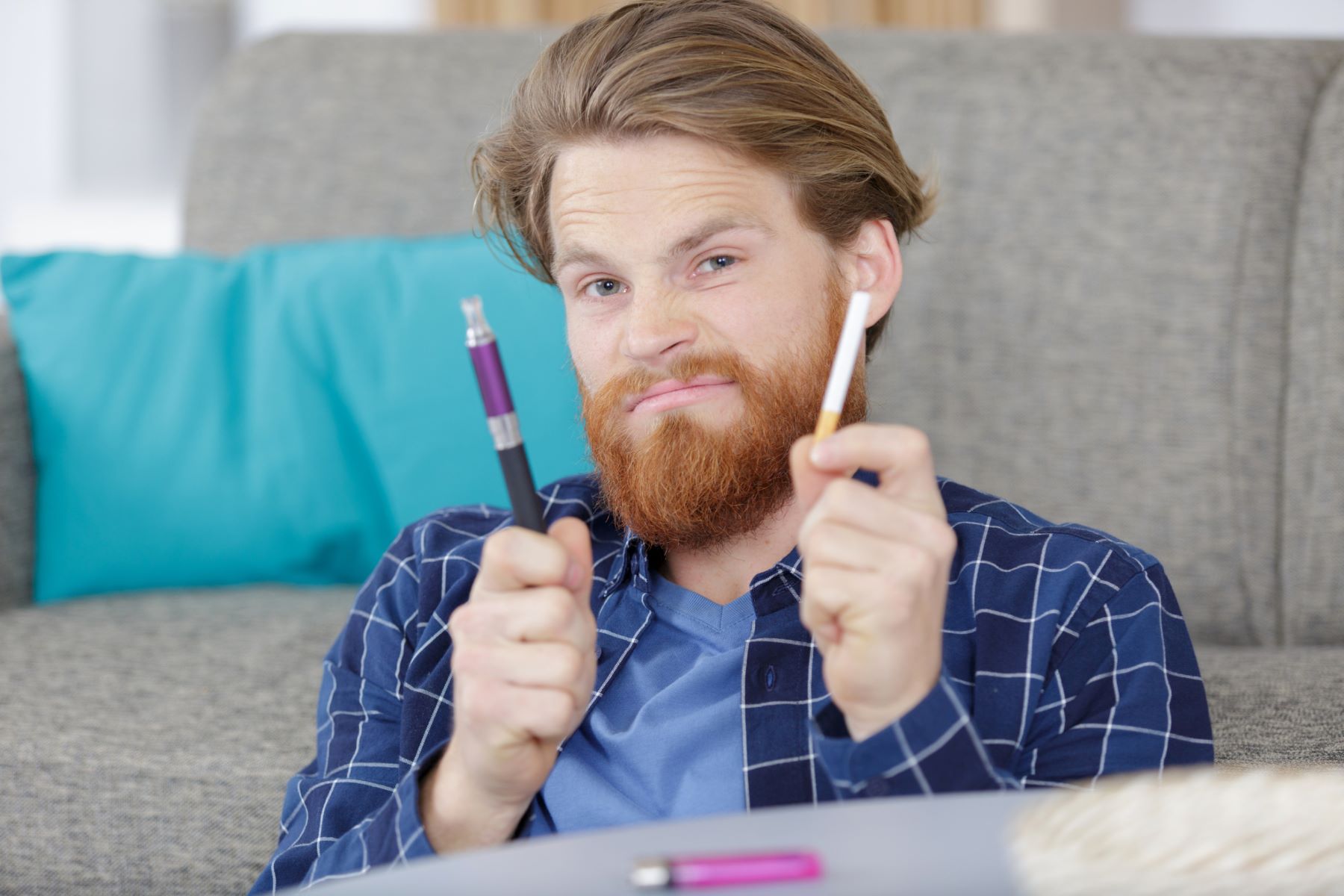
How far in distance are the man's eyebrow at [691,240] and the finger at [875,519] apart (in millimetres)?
383

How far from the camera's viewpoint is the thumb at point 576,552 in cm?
73

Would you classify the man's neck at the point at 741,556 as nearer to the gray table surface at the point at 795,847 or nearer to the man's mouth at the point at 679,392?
the man's mouth at the point at 679,392

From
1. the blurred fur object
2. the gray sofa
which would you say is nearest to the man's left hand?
the blurred fur object

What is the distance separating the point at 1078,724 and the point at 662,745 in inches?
11.5

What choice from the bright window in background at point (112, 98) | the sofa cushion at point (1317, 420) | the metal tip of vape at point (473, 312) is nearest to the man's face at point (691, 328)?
the metal tip of vape at point (473, 312)

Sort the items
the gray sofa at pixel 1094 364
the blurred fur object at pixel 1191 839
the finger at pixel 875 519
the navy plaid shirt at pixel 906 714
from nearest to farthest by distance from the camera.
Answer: the blurred fur object at pixel 1191 839 → the finger at pixel 875 519 → the navy plaid shirt at pixel 906 714 → the gray sofa at pixel 1094 364

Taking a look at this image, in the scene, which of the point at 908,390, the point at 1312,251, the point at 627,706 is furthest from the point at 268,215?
the point at 1312,251

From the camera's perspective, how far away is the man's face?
3.39ft

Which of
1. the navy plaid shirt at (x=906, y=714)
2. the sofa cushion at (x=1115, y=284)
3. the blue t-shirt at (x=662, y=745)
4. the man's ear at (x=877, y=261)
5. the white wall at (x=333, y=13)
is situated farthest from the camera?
the white wall at (x=333, y=13)

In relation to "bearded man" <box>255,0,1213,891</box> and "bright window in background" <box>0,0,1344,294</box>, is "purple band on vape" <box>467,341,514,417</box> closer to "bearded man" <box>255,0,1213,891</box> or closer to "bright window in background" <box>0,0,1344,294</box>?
"bearded man" <box>255,0,1213,891</box>

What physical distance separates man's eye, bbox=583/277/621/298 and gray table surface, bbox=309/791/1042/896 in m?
0.61

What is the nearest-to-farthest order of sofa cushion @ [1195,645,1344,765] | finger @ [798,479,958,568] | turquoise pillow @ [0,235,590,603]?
finger @ [798,479,958,568], sofa cushion @ [1195,645,1344,765], turquoise pillow @ [0,235,590,603]

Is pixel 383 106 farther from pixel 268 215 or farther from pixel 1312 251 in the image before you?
pixel 1312 251

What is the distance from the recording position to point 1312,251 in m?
1.50
